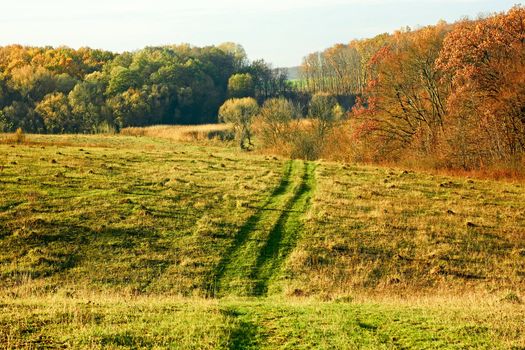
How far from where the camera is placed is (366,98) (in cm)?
5281

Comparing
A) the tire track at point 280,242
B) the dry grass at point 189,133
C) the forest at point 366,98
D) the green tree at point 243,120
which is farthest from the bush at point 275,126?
the tire track at point 280,242

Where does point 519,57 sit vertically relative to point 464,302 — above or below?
A: above

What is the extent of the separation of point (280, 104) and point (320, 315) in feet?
180

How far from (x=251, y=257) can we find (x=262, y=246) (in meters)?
1.19

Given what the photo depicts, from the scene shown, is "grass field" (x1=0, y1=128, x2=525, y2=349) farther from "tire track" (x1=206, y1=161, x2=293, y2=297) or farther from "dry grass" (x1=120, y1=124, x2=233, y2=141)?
"dry grass" (x1=120, y1=124, x2=233, y2=141)

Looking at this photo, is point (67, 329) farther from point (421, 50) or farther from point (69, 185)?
point (421, 50)

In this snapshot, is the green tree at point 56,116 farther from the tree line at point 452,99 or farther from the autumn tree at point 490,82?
the autumn tree at point 490,82

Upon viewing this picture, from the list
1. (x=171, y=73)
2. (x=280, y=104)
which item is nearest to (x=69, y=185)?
(x=280, y=104)

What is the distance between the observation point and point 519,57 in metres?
41.1

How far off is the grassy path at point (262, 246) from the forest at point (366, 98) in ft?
68.3

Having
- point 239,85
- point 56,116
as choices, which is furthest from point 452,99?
point 239,85

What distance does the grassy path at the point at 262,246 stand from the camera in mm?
16448

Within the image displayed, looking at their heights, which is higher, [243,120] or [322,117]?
[243,120]

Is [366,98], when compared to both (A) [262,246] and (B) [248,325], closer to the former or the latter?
(A) [262,246]
